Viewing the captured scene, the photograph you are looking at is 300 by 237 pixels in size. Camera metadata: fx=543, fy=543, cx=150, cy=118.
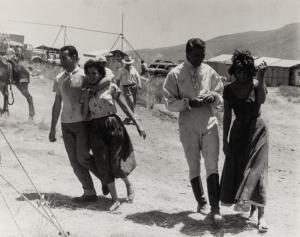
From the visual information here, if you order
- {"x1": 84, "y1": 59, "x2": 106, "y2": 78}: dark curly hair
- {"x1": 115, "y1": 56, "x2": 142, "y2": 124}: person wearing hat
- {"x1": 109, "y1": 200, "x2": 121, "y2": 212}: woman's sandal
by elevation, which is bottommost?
{"x1": 109, "y1": 200, "x2": 121, "y2": 212}: woman's sandal

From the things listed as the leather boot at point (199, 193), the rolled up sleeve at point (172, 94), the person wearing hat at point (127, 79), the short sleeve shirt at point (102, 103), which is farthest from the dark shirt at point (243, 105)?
the person wearing hat at point (127, 79)

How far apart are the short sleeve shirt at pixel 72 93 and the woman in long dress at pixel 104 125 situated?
0.09 m

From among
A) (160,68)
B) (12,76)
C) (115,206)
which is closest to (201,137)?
(115,206)

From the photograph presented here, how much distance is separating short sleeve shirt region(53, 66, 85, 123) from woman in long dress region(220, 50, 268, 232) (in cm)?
161

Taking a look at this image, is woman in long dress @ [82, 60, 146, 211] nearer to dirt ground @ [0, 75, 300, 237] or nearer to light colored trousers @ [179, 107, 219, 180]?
dirt ground @ [0, 75, 300, 237]

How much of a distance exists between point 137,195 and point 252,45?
12314cm

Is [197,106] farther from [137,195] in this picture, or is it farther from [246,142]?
[137,195]

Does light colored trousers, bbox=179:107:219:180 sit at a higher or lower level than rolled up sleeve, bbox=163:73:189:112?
lower

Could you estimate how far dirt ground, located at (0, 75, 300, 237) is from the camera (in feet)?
17.1

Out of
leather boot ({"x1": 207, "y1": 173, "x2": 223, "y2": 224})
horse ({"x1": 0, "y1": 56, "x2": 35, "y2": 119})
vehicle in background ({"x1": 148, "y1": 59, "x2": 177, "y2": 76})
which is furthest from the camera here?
vehicle in background ({"x1": 148, "y1": 59, "x2": 177, "y2": 76})

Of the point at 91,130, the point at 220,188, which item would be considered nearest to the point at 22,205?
the point at 91,130

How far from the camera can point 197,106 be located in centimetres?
535

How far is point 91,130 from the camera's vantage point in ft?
19.4

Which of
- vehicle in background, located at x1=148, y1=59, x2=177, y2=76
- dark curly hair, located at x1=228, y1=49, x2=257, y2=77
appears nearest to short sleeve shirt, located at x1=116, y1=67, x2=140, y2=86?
dark curly hair, located at x1=228, y1=49, x2=257, y2=77
